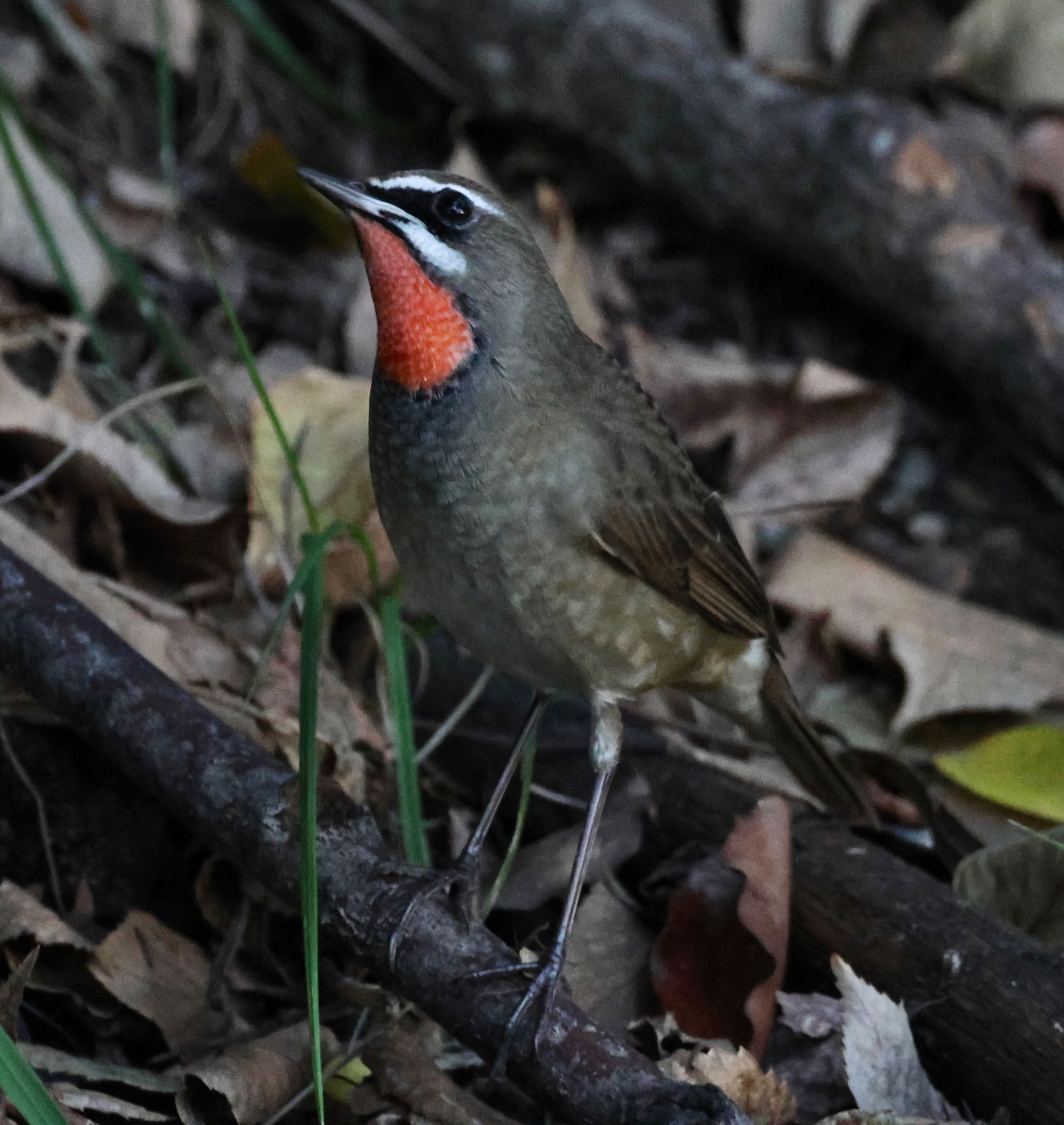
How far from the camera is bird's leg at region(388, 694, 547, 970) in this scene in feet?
10.6

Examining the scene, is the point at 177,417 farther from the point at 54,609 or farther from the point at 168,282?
the point at 54,609

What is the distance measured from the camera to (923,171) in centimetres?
635

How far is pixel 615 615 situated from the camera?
369 centimetres

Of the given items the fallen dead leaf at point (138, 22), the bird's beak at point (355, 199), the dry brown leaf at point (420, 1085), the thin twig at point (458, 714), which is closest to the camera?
the dry brown leaf at point (420, 1085)

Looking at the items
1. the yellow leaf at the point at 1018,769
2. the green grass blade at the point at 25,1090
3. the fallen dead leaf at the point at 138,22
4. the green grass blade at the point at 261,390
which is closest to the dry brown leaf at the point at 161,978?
the green grass blade at the point at 25,1090

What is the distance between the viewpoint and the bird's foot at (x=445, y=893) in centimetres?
319

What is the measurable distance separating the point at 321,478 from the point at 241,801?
1.76 metres

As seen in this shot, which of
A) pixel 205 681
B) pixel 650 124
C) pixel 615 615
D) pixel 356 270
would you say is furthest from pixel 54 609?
pixel 650 124

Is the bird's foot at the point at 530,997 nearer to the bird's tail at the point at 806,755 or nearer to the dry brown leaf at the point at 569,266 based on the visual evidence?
the bird's tail at the point at 806,755

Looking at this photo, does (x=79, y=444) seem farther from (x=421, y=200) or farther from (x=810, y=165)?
(x=810, y=165)

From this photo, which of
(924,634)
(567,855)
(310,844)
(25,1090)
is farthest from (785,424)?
(25,1090)

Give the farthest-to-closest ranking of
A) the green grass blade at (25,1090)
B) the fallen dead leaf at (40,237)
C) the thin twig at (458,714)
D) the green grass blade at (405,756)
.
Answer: the fallen dead leaf at (40,237) < the thin twig at (458,714) < the green grass blade at (405,756) < the green grass blade at (25,1090)

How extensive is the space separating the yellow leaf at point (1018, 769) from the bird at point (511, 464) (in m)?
1.18

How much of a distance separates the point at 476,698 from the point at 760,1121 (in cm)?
174
